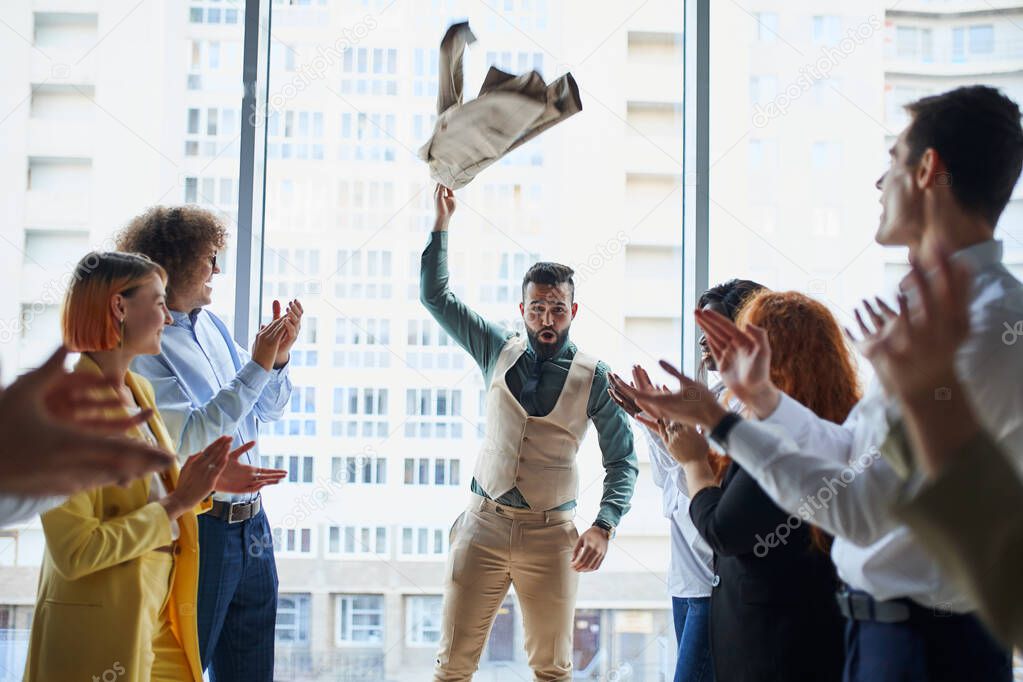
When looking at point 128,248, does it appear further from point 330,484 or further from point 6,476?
point 6,476

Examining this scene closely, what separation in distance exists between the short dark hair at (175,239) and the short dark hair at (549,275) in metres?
0.87

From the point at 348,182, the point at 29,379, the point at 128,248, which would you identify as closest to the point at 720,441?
the point at 29,379

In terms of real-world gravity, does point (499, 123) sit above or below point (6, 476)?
above

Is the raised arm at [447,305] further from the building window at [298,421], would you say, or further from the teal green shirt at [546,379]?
the building window at [298,421]

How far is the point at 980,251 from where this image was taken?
119 centimetres

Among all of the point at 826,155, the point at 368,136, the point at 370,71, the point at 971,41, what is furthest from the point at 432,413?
the point at 971,41

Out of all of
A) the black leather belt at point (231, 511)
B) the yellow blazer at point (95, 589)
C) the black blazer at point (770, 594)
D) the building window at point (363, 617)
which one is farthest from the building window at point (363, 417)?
the black blazer at point (770, 594)

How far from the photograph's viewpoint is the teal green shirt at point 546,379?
90.7 inches

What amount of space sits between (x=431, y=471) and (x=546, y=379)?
2.03ft

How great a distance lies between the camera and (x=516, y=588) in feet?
7.38

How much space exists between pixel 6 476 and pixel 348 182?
194 cm

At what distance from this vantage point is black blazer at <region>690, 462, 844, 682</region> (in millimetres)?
1358

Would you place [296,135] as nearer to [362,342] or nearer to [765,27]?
[362,342]

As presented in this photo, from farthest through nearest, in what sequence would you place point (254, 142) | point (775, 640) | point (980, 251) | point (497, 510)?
point (254, 142) < point (497, 510) < point (775, 640) < point (980, 251)
